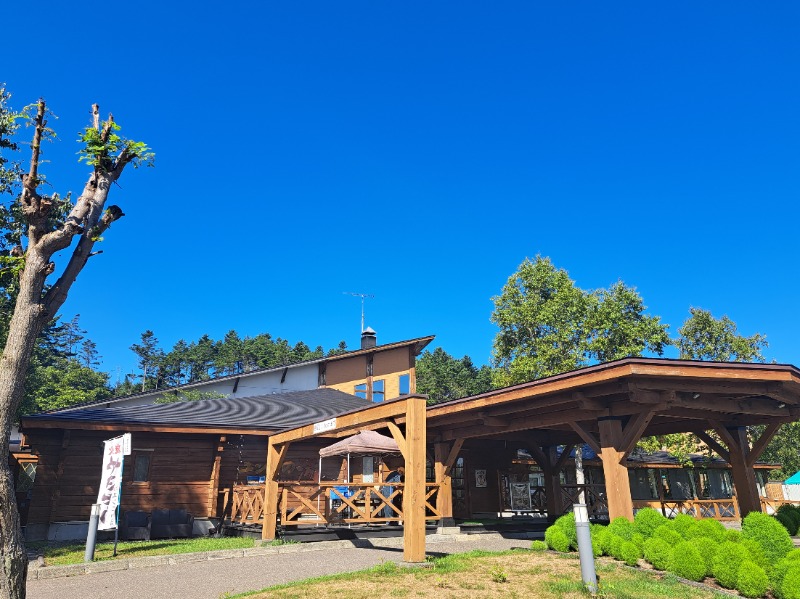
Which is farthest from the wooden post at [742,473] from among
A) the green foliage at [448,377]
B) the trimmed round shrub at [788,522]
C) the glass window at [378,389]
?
the green foliage at [448,377]

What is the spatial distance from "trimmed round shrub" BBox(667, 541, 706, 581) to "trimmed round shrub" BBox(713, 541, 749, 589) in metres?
0.19

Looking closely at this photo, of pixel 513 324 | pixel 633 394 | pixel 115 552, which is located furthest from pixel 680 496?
pixel 115 552

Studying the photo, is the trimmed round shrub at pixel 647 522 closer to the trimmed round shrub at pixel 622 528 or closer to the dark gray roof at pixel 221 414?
the trimmed round shrub at pixel 622 528

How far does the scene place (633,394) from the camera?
A: 9.52m

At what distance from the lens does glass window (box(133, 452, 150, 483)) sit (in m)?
15.9

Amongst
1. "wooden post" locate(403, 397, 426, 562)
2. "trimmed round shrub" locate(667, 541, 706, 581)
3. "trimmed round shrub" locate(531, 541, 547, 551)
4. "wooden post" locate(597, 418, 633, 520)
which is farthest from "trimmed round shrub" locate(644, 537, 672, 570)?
"wooden post" locate(403, 397, 426, 562)

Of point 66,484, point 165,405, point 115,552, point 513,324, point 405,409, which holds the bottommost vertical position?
point 115,552

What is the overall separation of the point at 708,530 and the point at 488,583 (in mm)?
3862

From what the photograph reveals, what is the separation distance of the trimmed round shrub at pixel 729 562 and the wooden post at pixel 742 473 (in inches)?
239

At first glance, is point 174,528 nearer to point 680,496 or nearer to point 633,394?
point 633,394

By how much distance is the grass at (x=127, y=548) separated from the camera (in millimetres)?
10805

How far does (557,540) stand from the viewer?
991cm

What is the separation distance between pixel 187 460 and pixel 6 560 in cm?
1153

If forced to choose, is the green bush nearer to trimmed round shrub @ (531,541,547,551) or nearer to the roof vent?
trimmed round shrub @ (531,541,547,551)
